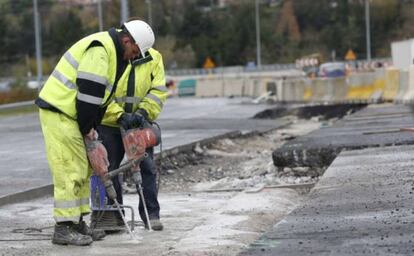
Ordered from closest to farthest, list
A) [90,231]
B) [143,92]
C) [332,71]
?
[90,231] < [143,92] < [332,71]

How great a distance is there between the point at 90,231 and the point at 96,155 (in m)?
0.72

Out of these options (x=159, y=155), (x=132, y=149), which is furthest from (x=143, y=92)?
(x=159, y=155)

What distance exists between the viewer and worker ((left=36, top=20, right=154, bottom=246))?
7934 millimetres

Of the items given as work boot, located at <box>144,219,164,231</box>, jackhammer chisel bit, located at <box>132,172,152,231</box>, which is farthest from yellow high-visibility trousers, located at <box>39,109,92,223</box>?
work boot, located at <box>144,219,164,231</box>

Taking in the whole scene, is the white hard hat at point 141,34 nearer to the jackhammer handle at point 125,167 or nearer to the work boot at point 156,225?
the jackhammer handle at point 125,167

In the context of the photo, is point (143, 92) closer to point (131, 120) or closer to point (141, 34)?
point (131, 120)

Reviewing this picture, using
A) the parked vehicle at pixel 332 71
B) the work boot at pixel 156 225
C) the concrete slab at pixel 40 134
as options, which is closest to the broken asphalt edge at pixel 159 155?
the concrete slab at pixel 40 134

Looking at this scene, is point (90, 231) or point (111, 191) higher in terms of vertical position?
point (111, 191)

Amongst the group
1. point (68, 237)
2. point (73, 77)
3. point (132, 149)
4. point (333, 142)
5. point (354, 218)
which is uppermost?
point (73, 77)

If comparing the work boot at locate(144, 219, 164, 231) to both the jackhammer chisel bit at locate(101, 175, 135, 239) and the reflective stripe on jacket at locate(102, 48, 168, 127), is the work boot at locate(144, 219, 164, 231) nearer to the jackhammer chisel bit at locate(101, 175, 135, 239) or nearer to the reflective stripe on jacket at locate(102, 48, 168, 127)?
the jackhammer chisel bit at locate(101, 175, 135, 239)

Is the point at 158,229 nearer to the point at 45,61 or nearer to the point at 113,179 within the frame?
the point at 113,179

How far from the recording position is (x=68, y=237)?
8.07 m

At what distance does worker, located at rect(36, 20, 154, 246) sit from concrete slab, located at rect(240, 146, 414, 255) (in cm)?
168

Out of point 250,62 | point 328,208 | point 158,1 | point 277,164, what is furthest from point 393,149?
point 158,1
